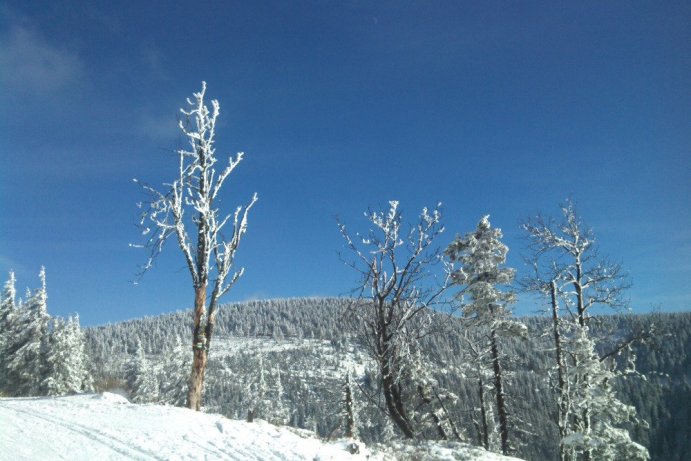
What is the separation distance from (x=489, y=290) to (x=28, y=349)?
3683 cm

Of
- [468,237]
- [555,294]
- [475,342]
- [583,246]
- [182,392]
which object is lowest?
[182,392]

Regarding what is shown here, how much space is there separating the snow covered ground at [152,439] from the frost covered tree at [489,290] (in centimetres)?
994

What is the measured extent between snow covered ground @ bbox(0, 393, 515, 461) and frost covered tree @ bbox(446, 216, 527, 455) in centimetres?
994

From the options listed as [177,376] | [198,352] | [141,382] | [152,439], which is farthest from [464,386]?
[152,439]

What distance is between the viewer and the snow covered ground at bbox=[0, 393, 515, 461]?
9.41 meters

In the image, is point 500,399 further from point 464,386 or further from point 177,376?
point 464,386

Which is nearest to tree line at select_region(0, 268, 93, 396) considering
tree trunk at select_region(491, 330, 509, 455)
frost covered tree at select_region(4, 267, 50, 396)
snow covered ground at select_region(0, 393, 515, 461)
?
frost covered tree at select_region(4, 267, 50, 396)

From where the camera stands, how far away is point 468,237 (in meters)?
25.0

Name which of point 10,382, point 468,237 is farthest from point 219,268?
point 10,382

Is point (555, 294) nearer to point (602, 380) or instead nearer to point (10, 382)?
point (602, 380)

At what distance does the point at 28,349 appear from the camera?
127 feet

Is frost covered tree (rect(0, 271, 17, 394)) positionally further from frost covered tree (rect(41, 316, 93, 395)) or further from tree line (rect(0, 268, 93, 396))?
frost covered tree (rect(41, 316, 93, 395))

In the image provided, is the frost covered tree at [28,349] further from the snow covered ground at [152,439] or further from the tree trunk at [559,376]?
the tree trunk at [559,376]

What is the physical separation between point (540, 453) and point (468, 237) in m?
142
